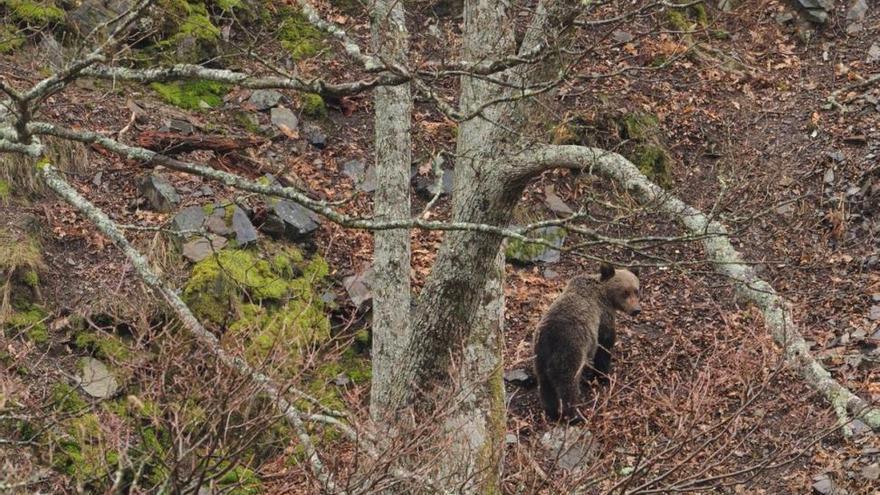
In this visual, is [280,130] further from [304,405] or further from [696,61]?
[696,61]

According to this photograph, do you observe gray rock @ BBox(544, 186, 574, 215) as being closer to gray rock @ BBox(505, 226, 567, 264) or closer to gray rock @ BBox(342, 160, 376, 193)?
gray rock @ BBox(505, 226, 567, 264)

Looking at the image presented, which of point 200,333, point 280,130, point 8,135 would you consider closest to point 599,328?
point 280,130

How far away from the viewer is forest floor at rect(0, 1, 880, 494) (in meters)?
10.2

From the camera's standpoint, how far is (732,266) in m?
7.18

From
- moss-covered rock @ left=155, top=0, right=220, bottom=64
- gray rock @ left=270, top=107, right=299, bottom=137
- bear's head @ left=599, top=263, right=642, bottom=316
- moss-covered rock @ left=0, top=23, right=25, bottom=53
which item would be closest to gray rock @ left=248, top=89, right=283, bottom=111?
gray rock @ left=270, top=107, right=299, bottom=137

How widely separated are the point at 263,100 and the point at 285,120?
45 centimetres

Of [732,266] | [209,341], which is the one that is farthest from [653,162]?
[209,341]

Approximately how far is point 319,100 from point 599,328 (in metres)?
5.29

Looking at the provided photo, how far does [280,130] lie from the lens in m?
13.9

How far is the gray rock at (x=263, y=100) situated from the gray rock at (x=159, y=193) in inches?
92.9

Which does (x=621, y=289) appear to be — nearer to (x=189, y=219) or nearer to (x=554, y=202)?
(x=554, y=202)

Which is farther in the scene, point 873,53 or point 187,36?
point 873,53

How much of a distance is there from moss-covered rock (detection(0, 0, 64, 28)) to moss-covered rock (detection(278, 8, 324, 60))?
3.04 metres

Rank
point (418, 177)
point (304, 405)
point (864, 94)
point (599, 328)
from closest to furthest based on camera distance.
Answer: point (304, 405), point (599, 328), point (418, 177), point (864, 94)
